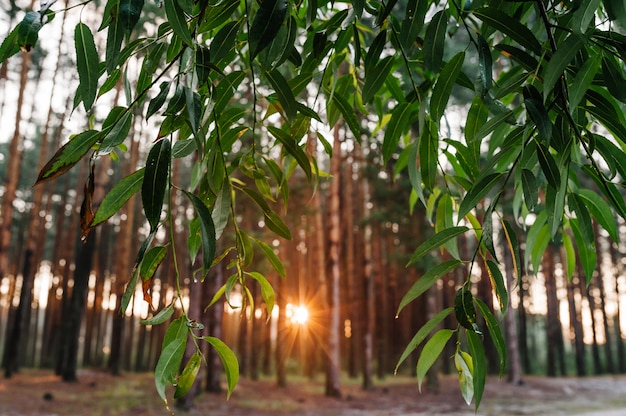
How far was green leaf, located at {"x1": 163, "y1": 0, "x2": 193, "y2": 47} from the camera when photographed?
0.54 m

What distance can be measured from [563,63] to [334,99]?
374 mm

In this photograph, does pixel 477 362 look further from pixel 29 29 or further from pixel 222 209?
pixel 29 29

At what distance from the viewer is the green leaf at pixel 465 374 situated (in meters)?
0.68

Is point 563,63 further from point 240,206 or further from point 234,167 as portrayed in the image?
point 240,206

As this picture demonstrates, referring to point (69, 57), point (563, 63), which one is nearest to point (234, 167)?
Result: point (563, 63)

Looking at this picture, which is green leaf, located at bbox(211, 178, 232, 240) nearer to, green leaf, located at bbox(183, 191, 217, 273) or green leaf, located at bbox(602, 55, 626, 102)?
green leaf, located at bbox(183, 191, 217, 273)

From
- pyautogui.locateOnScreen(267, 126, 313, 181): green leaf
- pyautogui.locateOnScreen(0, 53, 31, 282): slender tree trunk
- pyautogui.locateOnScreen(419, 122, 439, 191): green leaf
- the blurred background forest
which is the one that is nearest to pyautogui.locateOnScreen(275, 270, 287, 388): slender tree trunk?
the blurred background forest

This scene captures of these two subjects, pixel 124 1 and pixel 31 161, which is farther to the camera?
pixel 31 161

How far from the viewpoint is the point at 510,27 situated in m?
0.63

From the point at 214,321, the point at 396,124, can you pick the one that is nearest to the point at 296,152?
the point at 396,124

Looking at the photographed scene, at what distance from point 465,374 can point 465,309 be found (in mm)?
126

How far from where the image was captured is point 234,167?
81cm

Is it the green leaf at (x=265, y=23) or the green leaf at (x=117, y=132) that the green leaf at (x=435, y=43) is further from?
the green leaf at (x=117, y=132)

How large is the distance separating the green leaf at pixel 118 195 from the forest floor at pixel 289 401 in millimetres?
7262
